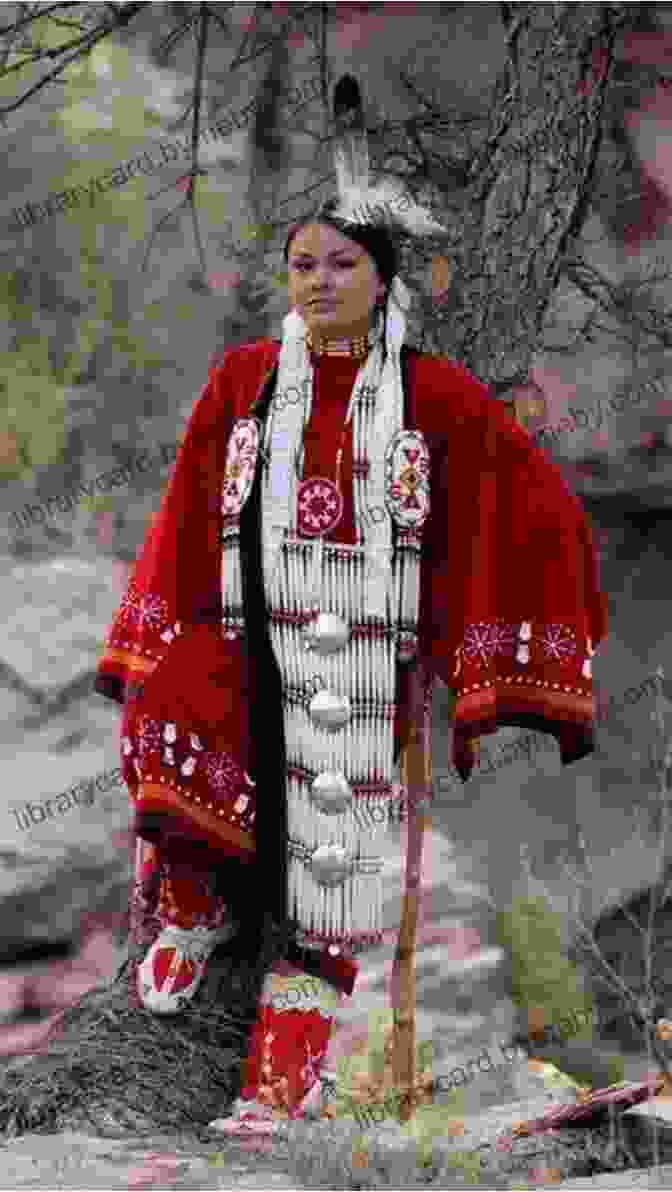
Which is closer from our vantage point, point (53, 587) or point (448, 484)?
point (448, 484)

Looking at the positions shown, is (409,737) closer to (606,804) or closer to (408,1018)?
(408,1018)

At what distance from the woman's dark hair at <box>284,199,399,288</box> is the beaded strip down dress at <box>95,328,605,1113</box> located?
0.61 feet

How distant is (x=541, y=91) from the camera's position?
522 cm

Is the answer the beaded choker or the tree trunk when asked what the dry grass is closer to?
the beaded choker

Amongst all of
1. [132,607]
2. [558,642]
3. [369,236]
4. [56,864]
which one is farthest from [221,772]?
[56,864]

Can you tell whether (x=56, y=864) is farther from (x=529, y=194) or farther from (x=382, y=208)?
(x=382, y=208)

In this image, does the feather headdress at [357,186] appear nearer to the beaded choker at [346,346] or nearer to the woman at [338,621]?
the woman at [338,621]

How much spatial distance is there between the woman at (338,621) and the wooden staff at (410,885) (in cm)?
9

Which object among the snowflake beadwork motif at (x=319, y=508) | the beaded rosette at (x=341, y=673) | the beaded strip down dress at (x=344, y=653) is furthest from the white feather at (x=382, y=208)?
the snowflake beadwork motif at (x=319, y=508)

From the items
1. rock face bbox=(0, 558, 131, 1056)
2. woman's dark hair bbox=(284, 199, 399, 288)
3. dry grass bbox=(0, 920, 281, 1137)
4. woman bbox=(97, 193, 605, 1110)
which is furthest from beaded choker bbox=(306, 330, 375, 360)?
rock face bbox=(0, 558, 131, 1056)

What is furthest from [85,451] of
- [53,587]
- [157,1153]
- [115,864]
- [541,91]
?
[157,1153]

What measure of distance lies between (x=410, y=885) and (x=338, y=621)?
0.57 meters

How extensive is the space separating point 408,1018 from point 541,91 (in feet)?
6.76

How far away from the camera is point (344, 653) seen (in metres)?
4.32
